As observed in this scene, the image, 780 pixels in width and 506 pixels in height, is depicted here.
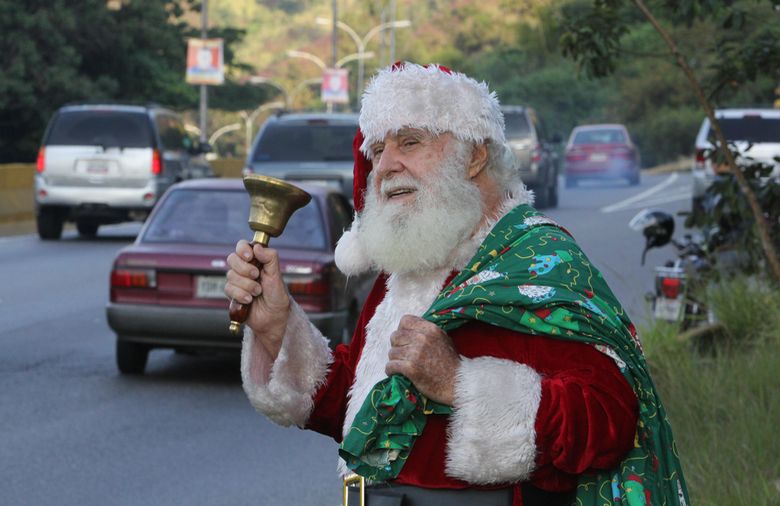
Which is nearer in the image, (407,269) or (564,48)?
(407,269)

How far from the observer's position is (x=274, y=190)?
337 cm

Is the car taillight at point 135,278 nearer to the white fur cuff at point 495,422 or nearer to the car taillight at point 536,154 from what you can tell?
the white fur cuff at point 495,422

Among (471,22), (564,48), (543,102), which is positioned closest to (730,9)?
(564,48)

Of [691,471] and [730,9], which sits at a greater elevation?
[730,9]

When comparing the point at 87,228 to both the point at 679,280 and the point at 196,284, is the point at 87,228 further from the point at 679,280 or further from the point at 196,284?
the point at 679,280

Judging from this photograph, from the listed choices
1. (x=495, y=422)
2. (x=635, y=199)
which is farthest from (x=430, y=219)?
(x=635, y=199)

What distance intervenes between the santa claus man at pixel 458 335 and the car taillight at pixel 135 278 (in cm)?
673

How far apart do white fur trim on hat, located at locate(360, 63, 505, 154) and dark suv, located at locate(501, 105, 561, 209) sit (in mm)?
25444

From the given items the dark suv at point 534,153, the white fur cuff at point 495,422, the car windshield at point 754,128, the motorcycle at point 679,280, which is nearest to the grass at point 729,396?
the motorcycle at point 679,280

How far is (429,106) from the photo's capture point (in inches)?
138

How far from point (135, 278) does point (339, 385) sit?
266 inches

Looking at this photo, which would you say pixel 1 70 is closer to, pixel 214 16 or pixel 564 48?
pixel 564 48

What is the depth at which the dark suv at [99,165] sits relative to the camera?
74.3ft

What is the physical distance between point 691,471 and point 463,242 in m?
3.31
